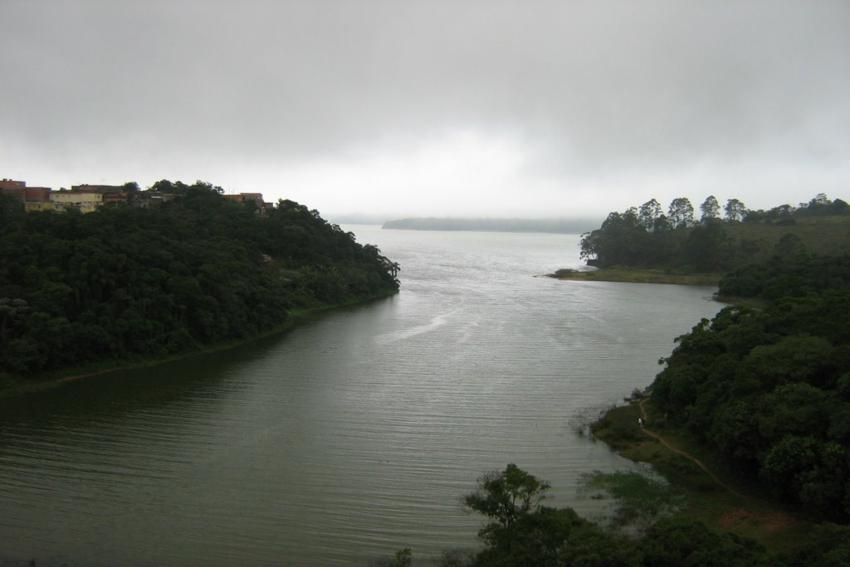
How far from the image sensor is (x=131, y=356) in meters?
30.2

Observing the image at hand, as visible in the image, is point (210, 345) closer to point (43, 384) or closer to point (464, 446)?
point (43, 384)

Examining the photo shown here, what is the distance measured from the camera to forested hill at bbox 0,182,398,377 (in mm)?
27312

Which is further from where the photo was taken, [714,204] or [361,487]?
[714,204]

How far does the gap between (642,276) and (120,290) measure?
62184 mm

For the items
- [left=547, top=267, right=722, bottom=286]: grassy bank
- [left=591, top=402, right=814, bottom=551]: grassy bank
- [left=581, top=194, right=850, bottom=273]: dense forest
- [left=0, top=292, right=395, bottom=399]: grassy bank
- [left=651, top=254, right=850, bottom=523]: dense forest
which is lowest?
[left=591, top=402, right=814, bottom=551]: grassy bank

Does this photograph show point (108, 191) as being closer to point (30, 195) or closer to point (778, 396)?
point (30, 195)

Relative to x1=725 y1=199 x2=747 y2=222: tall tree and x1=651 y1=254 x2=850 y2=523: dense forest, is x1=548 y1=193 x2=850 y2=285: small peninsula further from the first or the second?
x1=651 y1=254 x2=850 y2=523: dense forest

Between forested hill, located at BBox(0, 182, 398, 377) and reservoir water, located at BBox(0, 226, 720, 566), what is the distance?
1.88 metres

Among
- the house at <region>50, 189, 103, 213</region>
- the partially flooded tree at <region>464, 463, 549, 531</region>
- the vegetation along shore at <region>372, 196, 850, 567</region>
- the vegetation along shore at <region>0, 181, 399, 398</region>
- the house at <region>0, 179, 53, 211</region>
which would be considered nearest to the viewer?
the vegetation along shore at <region>372, 196, 850, 567</region>

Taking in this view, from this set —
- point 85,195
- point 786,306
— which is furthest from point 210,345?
point 85,195

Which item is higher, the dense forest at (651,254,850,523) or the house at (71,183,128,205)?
the house at (71,183,128,205)

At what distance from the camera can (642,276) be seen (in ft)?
255

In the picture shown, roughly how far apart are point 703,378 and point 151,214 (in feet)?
120

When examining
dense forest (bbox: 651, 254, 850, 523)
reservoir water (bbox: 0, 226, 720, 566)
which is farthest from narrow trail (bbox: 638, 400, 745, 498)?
reservoir water (bbox: 0, 226, 720, 566)
